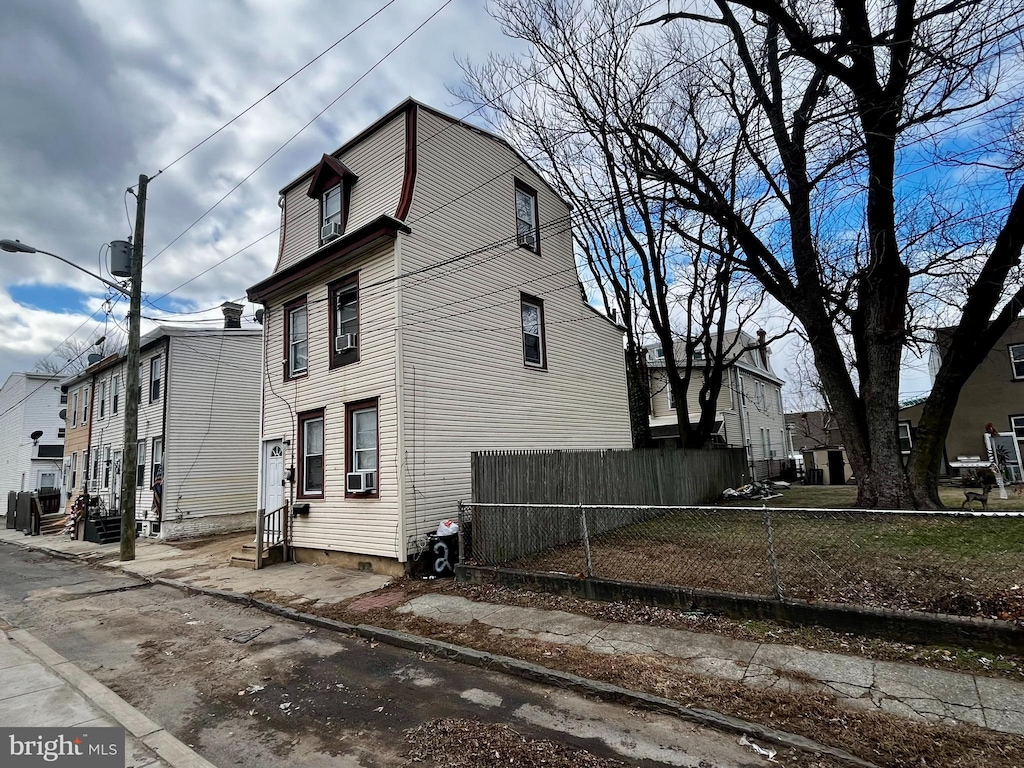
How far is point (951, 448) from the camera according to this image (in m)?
21.3

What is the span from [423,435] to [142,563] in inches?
325

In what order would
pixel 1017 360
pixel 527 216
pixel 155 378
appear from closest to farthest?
pixel 527 216 < pixel 155 378 < pixel 1017 360

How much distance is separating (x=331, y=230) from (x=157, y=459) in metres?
11.4

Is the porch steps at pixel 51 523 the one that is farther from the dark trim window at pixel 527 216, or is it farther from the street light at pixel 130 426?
the dark trim window at pixel 527 216

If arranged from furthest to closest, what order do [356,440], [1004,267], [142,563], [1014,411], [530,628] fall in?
1. [1014,411]
2. [142,563]
3. [356,440]
4. [1004,267]
5. [530,628]

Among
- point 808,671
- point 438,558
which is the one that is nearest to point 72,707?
point 438,558

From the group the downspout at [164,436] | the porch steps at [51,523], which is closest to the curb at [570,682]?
the downspout at [164,436]

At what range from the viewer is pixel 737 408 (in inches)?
1074

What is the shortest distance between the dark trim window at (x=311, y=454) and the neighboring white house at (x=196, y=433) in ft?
27.4

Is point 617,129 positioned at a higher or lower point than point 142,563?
higher

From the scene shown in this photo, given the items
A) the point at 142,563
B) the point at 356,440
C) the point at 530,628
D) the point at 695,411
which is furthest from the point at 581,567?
the point at 695,411

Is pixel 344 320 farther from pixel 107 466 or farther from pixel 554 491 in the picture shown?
pixel 107 466

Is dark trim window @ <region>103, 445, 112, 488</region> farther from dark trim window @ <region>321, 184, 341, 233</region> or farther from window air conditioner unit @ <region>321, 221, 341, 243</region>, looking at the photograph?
window air conditioner unit @ <region>321, 221, 341, 243</region>

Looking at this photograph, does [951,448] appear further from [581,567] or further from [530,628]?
[530,628]
